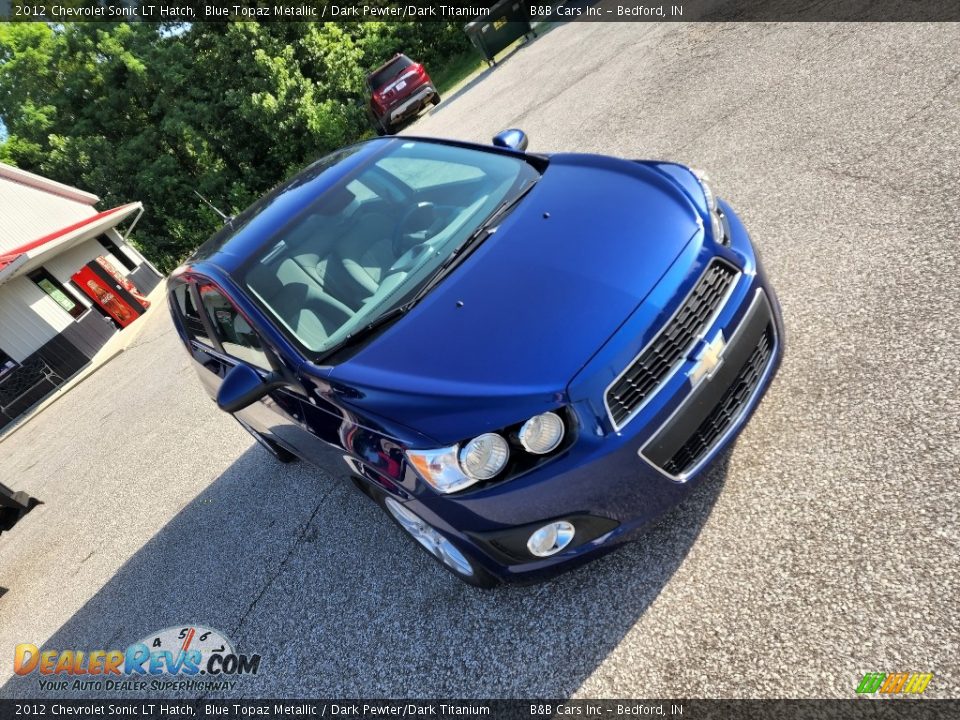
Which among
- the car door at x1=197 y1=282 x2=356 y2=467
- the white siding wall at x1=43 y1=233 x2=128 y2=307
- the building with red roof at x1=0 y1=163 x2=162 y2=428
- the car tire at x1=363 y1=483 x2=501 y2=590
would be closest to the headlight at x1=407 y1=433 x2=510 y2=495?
the car tire at x1=363 y1=483 x2=501 y2=590

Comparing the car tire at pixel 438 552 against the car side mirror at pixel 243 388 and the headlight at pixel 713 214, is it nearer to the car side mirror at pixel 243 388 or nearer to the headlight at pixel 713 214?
the car side mirror at pixel 243 388

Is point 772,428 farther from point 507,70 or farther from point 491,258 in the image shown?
point 507,70

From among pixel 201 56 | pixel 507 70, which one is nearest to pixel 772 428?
pixel 507 70

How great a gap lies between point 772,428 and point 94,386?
1226 centimetres

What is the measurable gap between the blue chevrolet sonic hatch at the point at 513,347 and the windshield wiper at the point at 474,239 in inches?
0.4

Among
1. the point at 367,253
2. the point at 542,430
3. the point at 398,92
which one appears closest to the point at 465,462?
the point at 542,430

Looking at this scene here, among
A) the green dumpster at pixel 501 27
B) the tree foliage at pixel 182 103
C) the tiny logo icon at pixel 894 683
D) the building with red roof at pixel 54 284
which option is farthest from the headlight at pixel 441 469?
the tree foliage at pixel 182 103

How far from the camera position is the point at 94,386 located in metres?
11.5

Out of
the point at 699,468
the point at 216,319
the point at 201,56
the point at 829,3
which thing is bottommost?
the point at 829,3

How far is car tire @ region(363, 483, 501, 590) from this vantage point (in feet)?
8.30

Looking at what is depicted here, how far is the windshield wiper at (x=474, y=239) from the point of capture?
2.83 m

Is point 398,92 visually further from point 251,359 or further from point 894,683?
point 894,683

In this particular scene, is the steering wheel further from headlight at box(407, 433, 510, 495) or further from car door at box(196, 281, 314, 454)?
headlight at box(407, 433, 510, 495)

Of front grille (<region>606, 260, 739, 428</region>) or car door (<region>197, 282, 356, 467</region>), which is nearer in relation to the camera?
front grille (<region>606, 260, 739, 428</region>)
